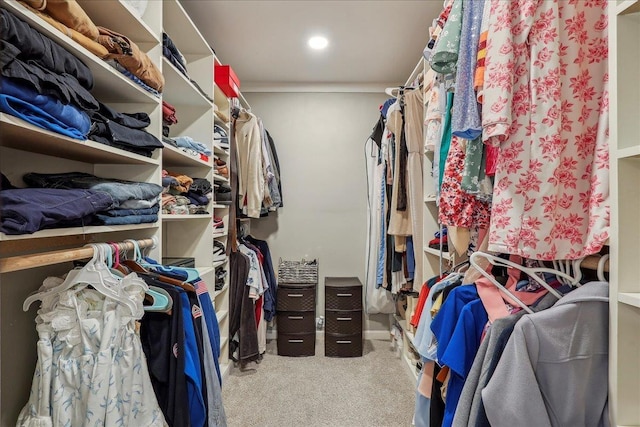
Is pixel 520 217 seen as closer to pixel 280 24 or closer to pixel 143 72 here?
pixel 143 72

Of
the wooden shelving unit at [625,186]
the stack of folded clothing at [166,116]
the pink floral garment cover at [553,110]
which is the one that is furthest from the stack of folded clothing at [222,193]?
the wooden shelving unit at [625,186]

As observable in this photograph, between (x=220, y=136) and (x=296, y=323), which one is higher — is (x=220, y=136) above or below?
above

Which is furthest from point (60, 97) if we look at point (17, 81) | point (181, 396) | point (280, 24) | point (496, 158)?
point (280, 24)

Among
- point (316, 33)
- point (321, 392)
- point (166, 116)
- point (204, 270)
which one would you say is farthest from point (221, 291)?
point (316, 33)

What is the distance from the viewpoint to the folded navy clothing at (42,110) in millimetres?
783

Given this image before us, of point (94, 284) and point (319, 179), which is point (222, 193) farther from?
point (94, 284)

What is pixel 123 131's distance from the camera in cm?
121

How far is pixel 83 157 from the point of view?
1330 millimetres

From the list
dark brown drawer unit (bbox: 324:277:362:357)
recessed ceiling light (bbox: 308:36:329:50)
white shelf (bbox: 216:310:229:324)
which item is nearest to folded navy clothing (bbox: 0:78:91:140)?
white shelf (bbox: 216:310:229:324)

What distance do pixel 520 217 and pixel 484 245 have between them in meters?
0.32

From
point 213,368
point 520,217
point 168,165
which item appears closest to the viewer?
point 520,217

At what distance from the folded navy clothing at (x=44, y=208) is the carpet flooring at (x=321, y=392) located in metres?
1.55

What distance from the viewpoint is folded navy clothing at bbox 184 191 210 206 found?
1.99 metres

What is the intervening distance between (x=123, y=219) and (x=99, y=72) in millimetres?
509
